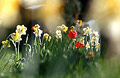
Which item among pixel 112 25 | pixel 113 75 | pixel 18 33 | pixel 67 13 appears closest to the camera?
pixel 113 75

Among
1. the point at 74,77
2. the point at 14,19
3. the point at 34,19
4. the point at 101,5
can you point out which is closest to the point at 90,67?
the point at 74,77

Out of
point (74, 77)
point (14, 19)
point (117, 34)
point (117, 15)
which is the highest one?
point (14, 19)

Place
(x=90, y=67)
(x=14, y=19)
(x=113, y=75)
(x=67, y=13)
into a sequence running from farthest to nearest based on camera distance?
1. (x=67, y=13)
2. (x=14, y=19)
3. (x=90, y=67)
4. (x=113, y=75)

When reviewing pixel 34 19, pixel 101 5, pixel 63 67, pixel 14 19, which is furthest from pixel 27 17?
pixel 63 67

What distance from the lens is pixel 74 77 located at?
2070 millimetres

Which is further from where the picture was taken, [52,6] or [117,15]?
[52,6]

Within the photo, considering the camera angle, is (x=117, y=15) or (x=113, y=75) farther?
(x=117, y=15)

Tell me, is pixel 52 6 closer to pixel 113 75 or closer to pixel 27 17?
pixel 27 17

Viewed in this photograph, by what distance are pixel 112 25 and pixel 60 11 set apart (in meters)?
4.00

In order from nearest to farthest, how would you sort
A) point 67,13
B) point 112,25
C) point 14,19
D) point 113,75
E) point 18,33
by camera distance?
1. point 113,75
2. point 18,33
3. point 112,25
4. point 14,19
5. point 67,13

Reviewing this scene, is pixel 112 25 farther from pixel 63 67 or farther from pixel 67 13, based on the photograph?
pixel 67 13

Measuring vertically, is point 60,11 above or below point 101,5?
above

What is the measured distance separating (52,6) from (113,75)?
15.3ft

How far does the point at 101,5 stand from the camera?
10.2 feet
